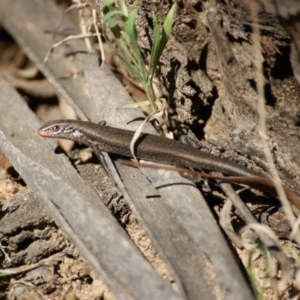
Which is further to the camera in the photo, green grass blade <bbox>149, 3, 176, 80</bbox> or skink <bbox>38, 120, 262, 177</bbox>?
skink <bbox>38, 120, 262, 177</bbox>

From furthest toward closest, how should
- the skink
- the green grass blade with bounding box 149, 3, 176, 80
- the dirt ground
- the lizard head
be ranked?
the lizard head < the skink < the green grass blade with bounding box 149, 3, 176, 80 < the dirt ground

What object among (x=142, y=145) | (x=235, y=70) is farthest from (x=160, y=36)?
(x=142, y=145)

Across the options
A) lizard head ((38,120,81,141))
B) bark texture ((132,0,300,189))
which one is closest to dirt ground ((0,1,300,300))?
bark texture ((132,0,300,189))

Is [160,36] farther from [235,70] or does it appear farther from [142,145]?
[142,145]

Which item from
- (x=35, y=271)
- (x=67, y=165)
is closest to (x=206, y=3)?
(x=67, y=165)

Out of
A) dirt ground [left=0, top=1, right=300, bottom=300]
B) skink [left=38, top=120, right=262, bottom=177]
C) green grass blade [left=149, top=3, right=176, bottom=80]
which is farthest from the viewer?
skink [left=38, top=120, right=262, bottom=177]

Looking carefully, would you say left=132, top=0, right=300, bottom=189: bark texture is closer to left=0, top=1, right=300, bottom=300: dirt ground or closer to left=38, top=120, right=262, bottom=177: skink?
left=0, top=1, right=300, bottom=300: dirt ground

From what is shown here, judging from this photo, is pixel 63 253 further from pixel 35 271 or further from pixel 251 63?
pixel 251 63

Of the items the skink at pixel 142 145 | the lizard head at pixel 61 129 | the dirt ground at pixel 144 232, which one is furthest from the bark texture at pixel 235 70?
the lizard head at pixel 61 129

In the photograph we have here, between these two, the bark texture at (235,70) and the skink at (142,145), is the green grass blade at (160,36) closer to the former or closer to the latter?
the bark texture at (235,70)

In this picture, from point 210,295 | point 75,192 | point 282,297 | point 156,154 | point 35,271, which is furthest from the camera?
point 156,154
